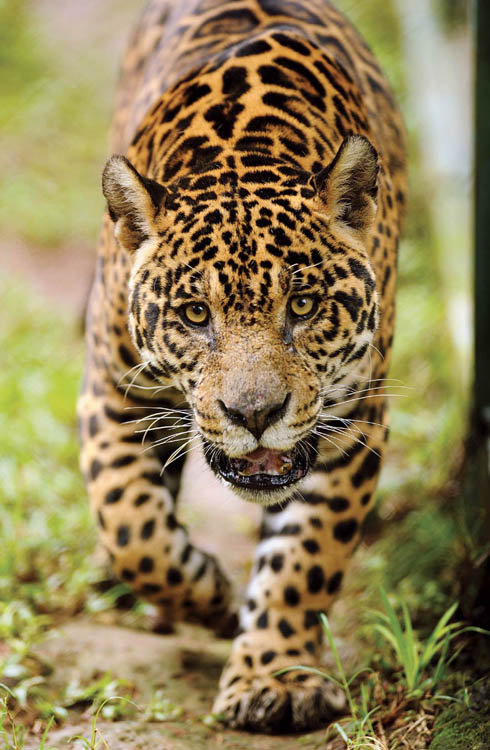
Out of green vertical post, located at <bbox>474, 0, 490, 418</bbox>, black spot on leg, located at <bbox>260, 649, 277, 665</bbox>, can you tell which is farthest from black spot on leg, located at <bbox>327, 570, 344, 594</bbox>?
green vertical post, located at <bbox>474, 0, 490, 418</bbox>

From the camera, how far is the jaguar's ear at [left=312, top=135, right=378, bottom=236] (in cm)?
395

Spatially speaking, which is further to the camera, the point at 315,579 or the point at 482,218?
the point at 482,218

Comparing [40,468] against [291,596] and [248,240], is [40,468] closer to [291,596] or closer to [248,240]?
[291,596]

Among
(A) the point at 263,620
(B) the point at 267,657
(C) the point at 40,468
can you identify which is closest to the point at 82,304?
(C) the point at 40,468

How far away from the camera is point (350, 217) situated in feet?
13.7

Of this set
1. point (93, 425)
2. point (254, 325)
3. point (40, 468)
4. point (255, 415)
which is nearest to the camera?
point (255, 415)

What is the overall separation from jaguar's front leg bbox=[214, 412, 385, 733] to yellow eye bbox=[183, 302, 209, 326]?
102cm

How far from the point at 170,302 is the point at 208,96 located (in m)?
0.99

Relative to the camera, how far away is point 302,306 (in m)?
3.95

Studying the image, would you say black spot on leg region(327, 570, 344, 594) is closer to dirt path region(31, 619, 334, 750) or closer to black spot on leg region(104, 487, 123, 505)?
dirt path region(31, 619, 334, 750)

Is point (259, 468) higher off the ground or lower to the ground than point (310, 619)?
higher

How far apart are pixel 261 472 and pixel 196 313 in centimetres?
62

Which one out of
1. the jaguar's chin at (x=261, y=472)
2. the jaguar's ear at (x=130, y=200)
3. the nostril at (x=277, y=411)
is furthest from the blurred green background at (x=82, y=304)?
the jaguar's ear at (x=130, y=200)

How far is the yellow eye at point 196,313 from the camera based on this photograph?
396 cm
